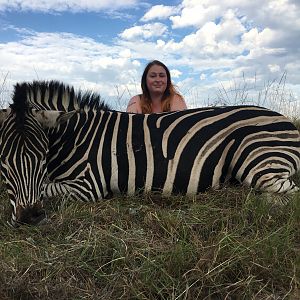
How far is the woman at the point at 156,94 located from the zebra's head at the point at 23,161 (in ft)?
7.03

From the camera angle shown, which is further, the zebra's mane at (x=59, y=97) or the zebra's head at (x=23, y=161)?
the zebra's mane at (x=59, y=97)

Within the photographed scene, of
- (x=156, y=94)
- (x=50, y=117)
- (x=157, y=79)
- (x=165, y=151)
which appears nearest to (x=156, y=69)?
(x=157, y=79)

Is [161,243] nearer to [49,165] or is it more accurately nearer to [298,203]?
[298,203]

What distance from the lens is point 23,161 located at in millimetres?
2719

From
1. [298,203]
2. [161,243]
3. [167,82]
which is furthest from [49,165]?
[167,82]

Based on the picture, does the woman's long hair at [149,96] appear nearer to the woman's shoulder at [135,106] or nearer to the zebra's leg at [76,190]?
the woman's shoulder at [135,106]

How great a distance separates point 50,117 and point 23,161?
1.51 feet

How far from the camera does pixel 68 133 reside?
330 cm

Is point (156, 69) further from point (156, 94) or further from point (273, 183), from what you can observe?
point (273, 183)

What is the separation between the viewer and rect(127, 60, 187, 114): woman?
4.89 meters

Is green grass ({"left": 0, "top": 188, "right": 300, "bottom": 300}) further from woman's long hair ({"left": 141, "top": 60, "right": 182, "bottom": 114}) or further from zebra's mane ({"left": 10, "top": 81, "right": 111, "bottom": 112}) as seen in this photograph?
woman's long hair ({"left": 141, "top": 60, "right": 182, "bottom": 114})

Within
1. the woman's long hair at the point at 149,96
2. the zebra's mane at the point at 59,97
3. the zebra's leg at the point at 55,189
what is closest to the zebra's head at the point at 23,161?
the zebra's leg at the point at 55,189

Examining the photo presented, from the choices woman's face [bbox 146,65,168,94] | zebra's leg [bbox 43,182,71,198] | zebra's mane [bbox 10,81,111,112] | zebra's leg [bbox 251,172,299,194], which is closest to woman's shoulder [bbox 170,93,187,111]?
woman's face [bbox 146,65,168,94]

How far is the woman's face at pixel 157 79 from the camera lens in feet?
16.0
